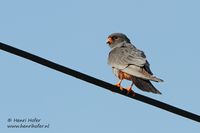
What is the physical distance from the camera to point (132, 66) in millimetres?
10469

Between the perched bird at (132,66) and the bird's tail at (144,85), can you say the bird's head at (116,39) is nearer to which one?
the perched bird at (132,66)

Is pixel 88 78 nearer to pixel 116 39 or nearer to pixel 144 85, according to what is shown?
pixel 144 85

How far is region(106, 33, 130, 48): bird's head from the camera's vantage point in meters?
13.6

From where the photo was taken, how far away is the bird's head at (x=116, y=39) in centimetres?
1365

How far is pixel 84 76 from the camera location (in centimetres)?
704

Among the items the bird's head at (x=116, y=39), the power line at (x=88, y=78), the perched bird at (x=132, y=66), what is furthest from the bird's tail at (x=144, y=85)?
the bird's head at (x=116, y=39)

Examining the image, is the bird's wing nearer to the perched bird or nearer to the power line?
the perched bird

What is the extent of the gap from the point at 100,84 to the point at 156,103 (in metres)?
0.78

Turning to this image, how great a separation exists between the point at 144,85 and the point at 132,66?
0.71 meters

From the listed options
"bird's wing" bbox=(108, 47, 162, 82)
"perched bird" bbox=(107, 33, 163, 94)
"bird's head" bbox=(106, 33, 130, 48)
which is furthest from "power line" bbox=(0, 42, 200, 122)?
"bird's head" bbox=(106, 33, 130, 48)

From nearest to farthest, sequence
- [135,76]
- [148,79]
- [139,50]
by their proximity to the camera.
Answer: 1. [148,79]
2. [135,76]
3. [139,50]

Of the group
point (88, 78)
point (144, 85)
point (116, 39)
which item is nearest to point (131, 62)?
point (144, 85)

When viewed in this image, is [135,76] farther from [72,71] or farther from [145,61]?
[72,71]

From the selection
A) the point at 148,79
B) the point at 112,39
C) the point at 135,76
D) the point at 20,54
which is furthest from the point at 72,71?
the point at 112,39
